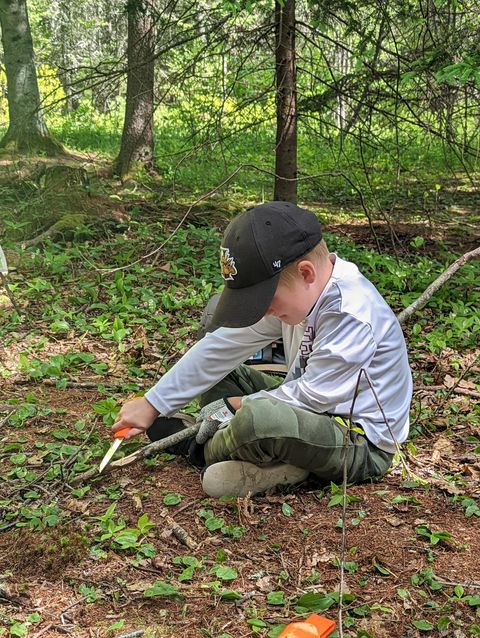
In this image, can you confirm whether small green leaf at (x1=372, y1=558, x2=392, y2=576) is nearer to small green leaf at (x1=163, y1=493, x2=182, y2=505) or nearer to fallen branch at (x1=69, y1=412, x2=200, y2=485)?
small green leaf at (x1=163, y1=493, x2=182, y2=505)

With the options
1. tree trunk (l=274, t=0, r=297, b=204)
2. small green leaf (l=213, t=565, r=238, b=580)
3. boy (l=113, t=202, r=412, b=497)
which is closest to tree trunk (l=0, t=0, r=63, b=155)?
tree trunk (l=274, t=0, r=297, b=204)

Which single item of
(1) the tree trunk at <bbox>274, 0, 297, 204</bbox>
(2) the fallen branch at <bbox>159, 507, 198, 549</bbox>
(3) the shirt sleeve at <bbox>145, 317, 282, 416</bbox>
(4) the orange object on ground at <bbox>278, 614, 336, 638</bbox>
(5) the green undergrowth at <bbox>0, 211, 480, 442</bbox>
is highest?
(1) the tree trunk at <bbox>274, 0, 297, 204</bbox>

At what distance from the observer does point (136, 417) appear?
277cm

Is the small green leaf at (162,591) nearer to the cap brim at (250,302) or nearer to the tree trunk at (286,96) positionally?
the cap brim at (250,302)

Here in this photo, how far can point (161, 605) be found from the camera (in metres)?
2.06

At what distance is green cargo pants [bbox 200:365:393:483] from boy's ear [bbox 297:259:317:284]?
0.45m

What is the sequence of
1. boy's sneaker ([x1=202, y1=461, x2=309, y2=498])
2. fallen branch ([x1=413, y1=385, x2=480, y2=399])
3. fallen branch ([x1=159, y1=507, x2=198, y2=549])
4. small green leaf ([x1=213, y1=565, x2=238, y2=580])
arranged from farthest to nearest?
fallen branch ([x1=413, y1=385, x2=480, y2=399]) → boy's sneaker ([x1=202, y1=461, x2=309, y2=498]) → fallen branch ([x1=159, y1=507, x2=198, y2=549]) → small green leaf ([x1=213, y1=565, x2=238, y2=580])

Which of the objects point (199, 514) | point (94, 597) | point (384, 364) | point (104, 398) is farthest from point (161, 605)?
point (104, 398)

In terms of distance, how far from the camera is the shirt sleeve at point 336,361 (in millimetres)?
2510

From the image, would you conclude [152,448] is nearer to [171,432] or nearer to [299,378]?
[171,432]

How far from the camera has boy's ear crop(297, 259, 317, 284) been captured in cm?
253

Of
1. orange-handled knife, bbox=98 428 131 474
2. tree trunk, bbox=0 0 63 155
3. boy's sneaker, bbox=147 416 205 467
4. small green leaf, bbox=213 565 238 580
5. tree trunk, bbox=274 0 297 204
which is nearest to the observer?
small green leaf, bbox=213 565 238 580

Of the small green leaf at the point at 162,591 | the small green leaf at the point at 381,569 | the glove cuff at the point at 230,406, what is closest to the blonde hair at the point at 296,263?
the glove cuff at the point at 230,406

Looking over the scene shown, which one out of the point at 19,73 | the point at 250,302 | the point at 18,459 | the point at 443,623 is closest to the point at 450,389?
the point at 250,302
